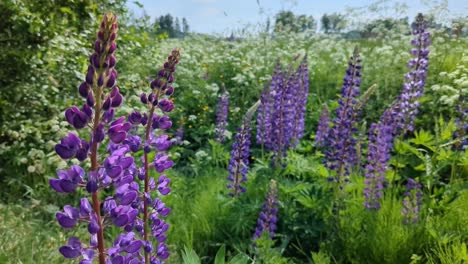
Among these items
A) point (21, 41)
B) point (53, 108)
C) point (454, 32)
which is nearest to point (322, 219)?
point (53, 108)

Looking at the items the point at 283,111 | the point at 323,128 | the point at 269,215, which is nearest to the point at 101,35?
the point at 269,215

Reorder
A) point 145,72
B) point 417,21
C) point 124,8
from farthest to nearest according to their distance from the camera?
point 145,72 < point 124,8 < point 417,21

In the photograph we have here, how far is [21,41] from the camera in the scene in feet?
12.1

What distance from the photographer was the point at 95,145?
3.17 feet

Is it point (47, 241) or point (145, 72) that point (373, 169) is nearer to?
point (47, 241)

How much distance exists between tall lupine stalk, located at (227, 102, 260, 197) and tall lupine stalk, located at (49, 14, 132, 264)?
182 centimetres

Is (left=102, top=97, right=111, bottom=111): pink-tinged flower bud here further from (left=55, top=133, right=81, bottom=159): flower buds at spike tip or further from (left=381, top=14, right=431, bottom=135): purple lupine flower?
(left=381, top=14, right=431, bottom=135): purple lupine flower

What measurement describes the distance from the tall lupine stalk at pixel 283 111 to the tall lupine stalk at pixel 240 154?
0.28 m

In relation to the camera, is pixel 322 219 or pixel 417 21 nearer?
pixel 322 219

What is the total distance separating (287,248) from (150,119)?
183cm

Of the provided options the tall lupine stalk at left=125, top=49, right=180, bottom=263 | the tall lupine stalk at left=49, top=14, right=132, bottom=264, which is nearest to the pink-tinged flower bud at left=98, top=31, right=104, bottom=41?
the tall lupine stalk at left=49, top=14, right=132, bottom=264

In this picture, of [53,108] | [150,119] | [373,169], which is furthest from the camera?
[53,108]

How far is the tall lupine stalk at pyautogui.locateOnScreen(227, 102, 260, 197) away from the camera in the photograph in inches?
112

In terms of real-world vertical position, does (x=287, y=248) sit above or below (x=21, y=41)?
below
